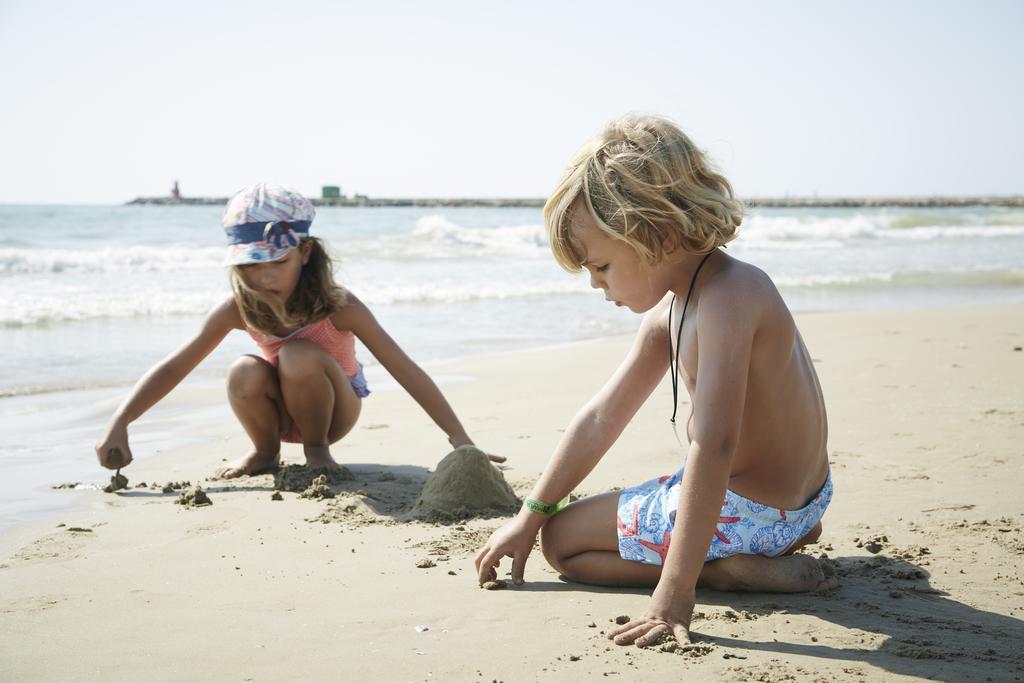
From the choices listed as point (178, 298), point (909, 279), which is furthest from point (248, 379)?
point (909, 279)

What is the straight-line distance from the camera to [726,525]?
258 centimetres

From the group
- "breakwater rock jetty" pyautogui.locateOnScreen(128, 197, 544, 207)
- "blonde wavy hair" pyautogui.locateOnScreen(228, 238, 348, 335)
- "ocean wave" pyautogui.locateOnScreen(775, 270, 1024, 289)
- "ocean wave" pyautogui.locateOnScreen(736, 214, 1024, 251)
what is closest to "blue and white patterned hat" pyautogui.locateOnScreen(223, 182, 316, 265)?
"blonde wavy hair" pyautogui.locateOnScreen(228, 238, 348, 335)

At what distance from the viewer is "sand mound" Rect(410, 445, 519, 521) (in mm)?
3383

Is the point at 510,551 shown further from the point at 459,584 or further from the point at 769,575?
the point at 769,575

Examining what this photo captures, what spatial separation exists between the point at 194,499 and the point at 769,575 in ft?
6.93

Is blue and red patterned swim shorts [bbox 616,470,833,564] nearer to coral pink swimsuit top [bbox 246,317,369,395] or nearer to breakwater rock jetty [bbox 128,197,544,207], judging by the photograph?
coral pink swimsuit top [bbox 246,317,369,395]

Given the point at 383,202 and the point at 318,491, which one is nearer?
the point at 318,491

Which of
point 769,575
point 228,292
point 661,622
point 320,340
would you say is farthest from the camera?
point 228,292

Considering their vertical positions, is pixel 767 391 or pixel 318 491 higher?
pixel 767 391

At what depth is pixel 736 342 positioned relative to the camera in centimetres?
228

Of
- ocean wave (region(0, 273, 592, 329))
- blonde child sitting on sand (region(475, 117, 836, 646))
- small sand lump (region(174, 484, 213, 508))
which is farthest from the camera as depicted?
ocean wave (region(0, 273, 592, 329))

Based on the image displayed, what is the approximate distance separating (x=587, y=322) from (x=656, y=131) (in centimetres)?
720

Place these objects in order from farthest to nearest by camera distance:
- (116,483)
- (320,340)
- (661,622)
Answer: (320,340) → (116,483) → (661,622)

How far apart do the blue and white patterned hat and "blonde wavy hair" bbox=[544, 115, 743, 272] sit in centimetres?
184
